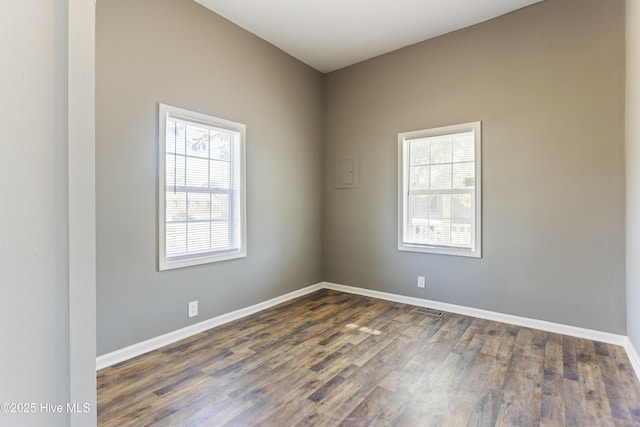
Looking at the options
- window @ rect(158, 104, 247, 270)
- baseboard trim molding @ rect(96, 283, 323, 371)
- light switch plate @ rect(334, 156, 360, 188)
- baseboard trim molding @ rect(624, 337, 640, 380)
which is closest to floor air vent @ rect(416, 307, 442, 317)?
baseboard trim molding @ rect(624, 337, 640, 380)

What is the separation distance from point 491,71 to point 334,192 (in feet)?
7.70

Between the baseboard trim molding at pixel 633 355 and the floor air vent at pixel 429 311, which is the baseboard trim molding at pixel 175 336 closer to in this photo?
the floor air vent at pixel 429 311

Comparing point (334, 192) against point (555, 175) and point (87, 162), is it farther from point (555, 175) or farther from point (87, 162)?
point (87, 162)

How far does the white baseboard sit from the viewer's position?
2461 mm

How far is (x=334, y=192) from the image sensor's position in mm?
4555

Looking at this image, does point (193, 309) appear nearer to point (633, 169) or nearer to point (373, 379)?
point (373, 379)

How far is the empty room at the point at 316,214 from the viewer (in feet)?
3.00

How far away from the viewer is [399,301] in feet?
13.0

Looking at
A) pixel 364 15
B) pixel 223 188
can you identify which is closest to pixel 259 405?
pixel 223 188

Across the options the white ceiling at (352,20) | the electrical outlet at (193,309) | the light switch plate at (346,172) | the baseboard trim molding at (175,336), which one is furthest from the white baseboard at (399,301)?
the white ceiling at (352,20)

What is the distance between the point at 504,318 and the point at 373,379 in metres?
1.87

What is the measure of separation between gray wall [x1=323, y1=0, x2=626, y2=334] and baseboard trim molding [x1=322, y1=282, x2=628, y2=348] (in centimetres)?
6

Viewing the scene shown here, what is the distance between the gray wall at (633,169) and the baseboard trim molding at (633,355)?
0.06 meters

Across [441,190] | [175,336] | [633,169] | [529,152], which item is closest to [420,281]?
[441,190]
